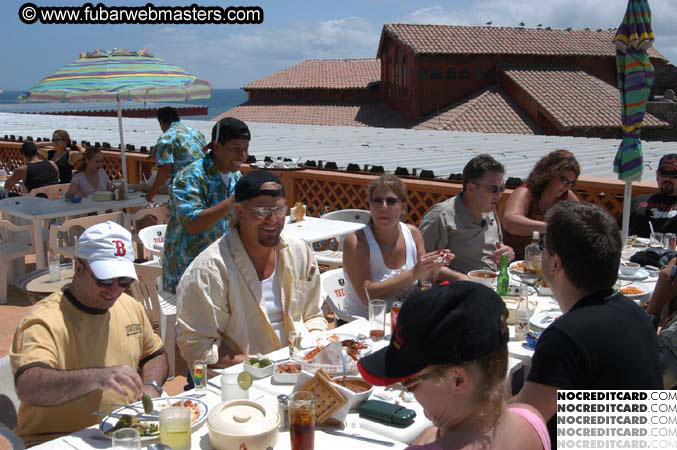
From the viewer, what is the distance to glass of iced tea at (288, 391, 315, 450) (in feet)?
6.92

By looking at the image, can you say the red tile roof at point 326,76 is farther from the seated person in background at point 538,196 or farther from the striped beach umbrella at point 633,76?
the seated person in background at point 538,196

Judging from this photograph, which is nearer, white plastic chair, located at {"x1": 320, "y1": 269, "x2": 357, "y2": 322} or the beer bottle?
the beer bottle

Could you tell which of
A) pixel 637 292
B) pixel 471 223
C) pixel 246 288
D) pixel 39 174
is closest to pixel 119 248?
pixel 246 288

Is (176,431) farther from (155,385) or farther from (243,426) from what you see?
(155,385)

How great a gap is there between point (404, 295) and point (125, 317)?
5.85 feet

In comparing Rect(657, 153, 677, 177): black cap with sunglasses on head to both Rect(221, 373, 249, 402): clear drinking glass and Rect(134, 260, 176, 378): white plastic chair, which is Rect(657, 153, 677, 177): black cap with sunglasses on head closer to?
Rect(134, 260, 176, 378): white plastic chair

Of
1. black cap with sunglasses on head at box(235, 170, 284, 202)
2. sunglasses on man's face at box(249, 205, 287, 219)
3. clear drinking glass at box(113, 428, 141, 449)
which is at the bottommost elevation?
clear drinking glass at box(113, 428, 141, 449)

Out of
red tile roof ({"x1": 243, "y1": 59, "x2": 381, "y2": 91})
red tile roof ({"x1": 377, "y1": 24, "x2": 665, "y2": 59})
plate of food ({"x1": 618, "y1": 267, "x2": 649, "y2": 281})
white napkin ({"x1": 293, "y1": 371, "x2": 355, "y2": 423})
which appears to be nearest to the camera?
white napkin ({"x1": 293, "y1": 371, "x2": 355, "y2": 423})

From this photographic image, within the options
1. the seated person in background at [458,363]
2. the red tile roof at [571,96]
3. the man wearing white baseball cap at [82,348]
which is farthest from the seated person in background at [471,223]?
the red tile roof at [571,96]

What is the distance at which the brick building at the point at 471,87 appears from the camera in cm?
3038

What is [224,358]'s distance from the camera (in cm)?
321

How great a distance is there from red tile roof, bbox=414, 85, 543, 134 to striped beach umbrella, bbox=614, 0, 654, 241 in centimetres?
2426

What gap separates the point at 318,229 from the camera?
657cm

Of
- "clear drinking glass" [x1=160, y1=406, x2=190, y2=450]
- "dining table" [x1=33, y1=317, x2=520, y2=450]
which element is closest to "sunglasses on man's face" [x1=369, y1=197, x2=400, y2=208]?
"dining table" [x1=33, y1=317, x2=520, y2=450]
